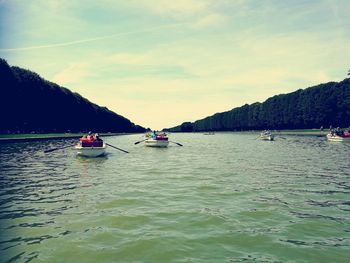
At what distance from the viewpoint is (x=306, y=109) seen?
11300cm

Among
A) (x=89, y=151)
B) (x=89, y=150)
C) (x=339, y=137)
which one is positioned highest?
(x=339, y=137)

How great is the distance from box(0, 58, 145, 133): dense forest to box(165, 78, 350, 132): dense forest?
74.4 meters

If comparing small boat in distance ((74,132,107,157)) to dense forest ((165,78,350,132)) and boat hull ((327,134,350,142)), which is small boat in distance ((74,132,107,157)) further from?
dense forest ((165,78,350,132))

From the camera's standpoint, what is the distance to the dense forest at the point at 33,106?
70812 millimetres

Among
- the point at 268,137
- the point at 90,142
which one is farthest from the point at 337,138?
the point at 90,142

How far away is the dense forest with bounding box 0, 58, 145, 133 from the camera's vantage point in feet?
232

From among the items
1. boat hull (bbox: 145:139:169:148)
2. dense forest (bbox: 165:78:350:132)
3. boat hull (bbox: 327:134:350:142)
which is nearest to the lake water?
boat hull (bbox: 145:139:169:148)

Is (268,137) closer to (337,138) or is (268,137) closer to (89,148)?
(337,138)

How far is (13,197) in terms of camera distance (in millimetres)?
15266

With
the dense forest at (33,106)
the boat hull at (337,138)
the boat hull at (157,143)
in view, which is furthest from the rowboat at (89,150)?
the boat hull at (337,138)

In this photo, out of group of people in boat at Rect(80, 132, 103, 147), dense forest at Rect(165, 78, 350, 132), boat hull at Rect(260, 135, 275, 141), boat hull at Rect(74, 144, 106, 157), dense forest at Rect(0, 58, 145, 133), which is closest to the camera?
boat hull at Rect(74, 144, 106, 157)

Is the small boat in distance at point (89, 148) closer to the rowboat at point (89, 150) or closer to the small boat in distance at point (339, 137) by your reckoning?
the rowboat at point (89, 150)

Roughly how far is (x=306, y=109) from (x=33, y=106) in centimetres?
8487

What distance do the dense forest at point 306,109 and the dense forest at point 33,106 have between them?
244 feet
